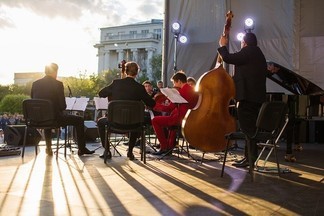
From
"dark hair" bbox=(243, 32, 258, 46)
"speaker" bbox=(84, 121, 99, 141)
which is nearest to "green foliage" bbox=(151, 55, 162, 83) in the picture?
"speaker" bbox=(84, 121, 99, 141)

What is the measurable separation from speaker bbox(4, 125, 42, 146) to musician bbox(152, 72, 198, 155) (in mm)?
2574

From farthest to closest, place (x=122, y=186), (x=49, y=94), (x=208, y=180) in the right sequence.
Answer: (x=49, y=94) < (x=208, y=180) < (x=122, y=186)

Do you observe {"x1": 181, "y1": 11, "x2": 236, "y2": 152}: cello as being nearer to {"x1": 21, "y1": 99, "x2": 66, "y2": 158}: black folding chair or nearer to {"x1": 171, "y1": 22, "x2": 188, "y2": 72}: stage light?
{"x1": 21, "y1": 99, "x2": 66, "y2": 158}: black folding chair

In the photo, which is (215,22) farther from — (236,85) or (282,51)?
(236,85)

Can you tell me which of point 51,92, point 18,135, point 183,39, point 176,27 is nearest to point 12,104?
point 183,39

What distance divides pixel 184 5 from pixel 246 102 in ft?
25.5

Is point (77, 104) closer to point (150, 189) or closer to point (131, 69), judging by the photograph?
point (131, 69)

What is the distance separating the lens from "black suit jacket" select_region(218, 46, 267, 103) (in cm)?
552

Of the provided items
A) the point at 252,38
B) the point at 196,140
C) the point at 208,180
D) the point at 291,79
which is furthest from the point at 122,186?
the point at 291,79

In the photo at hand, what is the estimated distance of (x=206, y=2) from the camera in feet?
41.6

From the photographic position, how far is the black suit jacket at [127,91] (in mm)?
6324

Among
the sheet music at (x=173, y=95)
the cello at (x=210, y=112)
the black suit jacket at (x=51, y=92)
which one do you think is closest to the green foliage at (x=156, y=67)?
the black suit jacket at (x=51, y=92)

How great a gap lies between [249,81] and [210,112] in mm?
671

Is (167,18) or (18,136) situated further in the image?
(167,18)
